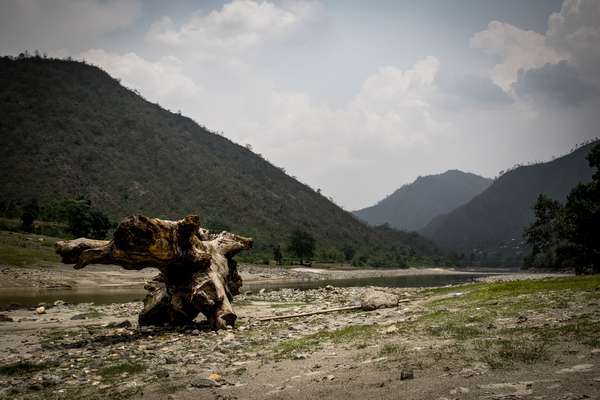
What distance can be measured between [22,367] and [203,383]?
18.6 feet

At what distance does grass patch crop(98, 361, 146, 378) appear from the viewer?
9.13 meters

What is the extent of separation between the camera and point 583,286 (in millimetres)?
15281

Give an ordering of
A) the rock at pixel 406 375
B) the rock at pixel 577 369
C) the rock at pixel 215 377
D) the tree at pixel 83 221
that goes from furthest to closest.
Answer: the tree at pixel 83 221, the rock at pixel 215 377, the rock at pixel 406 375, the rock at pixel 577 369

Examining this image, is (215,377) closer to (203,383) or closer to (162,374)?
(203,383)

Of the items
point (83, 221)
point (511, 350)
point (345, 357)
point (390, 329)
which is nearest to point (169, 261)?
point (345, 357)

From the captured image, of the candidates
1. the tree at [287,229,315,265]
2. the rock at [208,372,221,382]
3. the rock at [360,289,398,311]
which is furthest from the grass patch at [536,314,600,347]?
the tree at [287,229,315,265]

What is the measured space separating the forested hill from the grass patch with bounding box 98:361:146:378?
8382 cm

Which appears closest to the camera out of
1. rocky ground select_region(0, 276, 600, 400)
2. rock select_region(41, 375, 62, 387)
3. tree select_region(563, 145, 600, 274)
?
rocky ground select_region(0, 276, 600, 400)

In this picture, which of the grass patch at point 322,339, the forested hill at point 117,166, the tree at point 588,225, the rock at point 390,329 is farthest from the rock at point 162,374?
the forested hill at point 117,166

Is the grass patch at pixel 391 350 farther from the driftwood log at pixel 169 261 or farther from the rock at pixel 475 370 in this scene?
the driftwood log at pixel 169 261

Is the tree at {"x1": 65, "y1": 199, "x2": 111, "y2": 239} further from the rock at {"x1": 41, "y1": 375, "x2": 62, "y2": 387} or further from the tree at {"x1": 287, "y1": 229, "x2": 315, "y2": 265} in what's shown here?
the rock at {"x1": 41, "y1": 375, "x2": 62, "y2": 387}

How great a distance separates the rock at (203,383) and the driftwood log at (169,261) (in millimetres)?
5900

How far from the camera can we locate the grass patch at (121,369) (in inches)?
360

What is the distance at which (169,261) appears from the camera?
13547 millimetres
